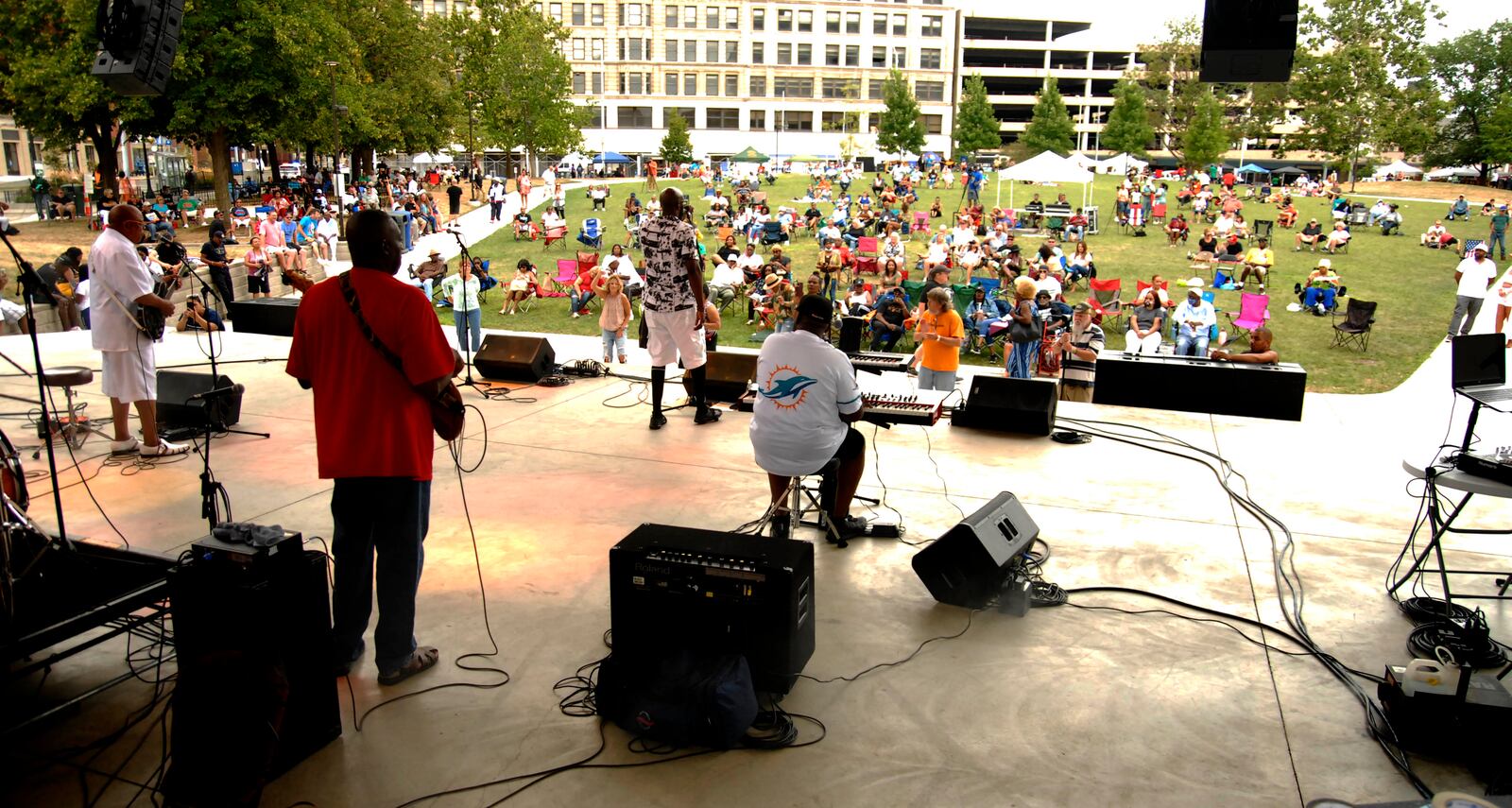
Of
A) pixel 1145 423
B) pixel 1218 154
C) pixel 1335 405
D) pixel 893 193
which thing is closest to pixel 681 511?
pixel 1145 423

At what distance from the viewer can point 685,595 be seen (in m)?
3.90

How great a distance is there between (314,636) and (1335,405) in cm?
1008

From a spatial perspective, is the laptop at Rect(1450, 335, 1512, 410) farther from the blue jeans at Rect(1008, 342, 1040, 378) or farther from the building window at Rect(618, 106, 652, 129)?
the building window at Rect(618, 106, 652, 129)

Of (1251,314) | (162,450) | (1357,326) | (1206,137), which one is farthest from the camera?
(1206,137)

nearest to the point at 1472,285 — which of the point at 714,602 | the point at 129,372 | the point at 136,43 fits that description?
the point at 714,602

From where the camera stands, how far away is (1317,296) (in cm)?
1934

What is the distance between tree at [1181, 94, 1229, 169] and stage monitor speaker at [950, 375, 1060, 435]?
189 feet

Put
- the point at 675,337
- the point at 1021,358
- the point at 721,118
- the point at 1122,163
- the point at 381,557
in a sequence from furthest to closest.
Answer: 1. the point at 721,118
2. the point at 1122,163
3. the point at 1021,358
4. the point at 675,337
5. the point at 381,557

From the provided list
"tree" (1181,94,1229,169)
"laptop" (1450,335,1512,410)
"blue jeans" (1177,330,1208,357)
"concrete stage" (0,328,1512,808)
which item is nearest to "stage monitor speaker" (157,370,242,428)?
"concrete stage" (0,328,1512,808)

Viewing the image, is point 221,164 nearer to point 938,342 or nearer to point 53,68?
point 53,68

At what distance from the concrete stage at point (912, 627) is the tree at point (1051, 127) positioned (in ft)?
214

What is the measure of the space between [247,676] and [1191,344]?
47.1ft

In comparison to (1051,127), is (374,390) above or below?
below

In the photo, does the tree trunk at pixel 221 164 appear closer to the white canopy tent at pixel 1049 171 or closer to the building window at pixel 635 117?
the white canopy tent at pixel 1049 171
